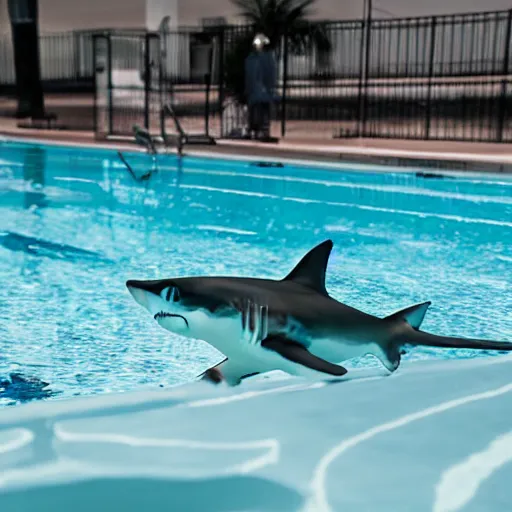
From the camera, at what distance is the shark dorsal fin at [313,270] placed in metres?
2.12

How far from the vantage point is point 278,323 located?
1.93 meters

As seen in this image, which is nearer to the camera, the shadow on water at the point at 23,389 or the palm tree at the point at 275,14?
the shadow on water at the point at 23,389

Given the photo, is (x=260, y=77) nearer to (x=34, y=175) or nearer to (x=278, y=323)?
(x=34, y=175)

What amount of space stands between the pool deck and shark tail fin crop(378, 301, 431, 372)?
912cm

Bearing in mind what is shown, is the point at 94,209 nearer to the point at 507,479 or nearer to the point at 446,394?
the point at 446,394

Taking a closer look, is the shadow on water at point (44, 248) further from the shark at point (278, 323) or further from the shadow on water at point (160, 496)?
the shadow on water at point (160, 496)

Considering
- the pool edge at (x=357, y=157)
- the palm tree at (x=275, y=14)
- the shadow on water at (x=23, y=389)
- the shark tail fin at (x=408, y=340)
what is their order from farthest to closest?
1. the palm tree at (x=275, y=14)
2. the pool edge at (x=357, y=157)
3. the shadow on water at (x=23, y=389)
4. the shark tail fin at (x=408, y=340)

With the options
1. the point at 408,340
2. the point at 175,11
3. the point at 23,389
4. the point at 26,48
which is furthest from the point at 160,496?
the point at 26,48

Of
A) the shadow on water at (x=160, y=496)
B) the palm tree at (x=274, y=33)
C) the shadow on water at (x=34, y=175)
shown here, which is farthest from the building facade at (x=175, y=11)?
the shadow on water at (x=160, y=496)

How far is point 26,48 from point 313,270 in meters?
21.9

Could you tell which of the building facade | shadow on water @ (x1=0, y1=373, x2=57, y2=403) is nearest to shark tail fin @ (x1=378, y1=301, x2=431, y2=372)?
shadow on water @ (x1=0, y1=373, x2=57, y2=403)

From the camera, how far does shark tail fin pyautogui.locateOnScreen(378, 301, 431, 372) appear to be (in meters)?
2.19

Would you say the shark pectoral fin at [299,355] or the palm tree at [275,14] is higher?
the palm tree at [275,14]

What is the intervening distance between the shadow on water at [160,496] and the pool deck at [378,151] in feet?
32.2
